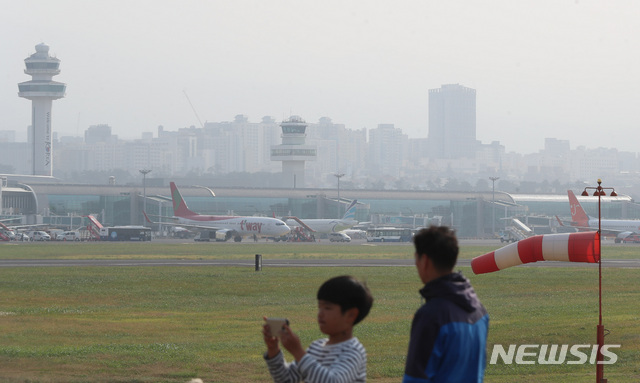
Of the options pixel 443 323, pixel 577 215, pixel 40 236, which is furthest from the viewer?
pixel 40 236

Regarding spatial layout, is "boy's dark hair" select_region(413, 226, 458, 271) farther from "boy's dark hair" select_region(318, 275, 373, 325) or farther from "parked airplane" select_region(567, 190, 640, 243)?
"parked airplane" select_region(567, 190, 640, 243)

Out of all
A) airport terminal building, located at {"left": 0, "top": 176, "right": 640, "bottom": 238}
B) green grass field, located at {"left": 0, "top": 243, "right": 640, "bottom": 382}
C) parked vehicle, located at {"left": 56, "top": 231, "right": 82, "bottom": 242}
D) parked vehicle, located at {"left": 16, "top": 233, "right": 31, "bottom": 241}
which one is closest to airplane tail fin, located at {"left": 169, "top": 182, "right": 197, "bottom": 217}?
parked vehicle, located at {"left": 56, "top": 231, "right": 82, "bottom": 242}

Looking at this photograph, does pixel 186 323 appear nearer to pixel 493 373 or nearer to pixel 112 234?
pixel 493 373

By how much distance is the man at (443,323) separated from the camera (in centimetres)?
717

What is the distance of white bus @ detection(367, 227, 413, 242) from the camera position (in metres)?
131

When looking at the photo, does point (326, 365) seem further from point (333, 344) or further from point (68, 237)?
point (68, 237)

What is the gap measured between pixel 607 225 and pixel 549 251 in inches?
4719

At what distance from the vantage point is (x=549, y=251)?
1659 centimetres

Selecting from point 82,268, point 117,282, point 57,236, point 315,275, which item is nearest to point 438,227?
point 117,282

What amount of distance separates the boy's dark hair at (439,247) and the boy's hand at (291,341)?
1.25 meters

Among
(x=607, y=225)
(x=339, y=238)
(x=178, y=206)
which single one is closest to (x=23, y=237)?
(x=178, y=206)

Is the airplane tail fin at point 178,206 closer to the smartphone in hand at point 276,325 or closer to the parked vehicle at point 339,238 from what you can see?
the parked vehicle at point 339,238

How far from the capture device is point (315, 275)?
52.5 meters

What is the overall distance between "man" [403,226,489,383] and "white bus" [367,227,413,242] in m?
123
